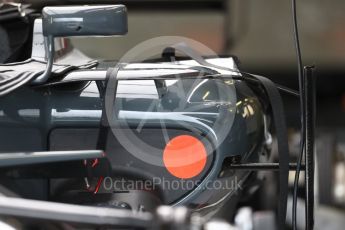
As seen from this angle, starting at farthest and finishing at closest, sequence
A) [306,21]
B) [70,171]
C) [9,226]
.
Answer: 1. [306,21]
2. [70,171]
3. [9,226]

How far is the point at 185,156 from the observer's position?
161 centimetres

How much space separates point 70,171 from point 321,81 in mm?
4579

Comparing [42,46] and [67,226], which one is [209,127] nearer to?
[67,226]

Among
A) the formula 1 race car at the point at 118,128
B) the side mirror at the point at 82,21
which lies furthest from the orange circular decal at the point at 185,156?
the side mirror at the point at 82,21

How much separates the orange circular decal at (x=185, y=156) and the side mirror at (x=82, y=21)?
282mm

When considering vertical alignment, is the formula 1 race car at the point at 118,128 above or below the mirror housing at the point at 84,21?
below

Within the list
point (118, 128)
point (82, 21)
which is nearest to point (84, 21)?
point (82, 21)

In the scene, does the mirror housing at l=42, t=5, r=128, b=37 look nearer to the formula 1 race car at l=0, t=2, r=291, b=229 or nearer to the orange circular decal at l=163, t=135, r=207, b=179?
the formula 1 race car at l=0, t=2, r=291, b=229

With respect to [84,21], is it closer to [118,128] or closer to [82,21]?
[82,21]

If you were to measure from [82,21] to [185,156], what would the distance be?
1.24 ft

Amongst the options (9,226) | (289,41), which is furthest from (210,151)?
(289,41)

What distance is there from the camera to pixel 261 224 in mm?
2760

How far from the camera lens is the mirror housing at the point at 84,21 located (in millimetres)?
1540

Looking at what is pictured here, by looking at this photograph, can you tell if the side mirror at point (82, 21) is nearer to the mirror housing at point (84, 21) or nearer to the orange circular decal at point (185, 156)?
the mirror housing at point (84, 21)
